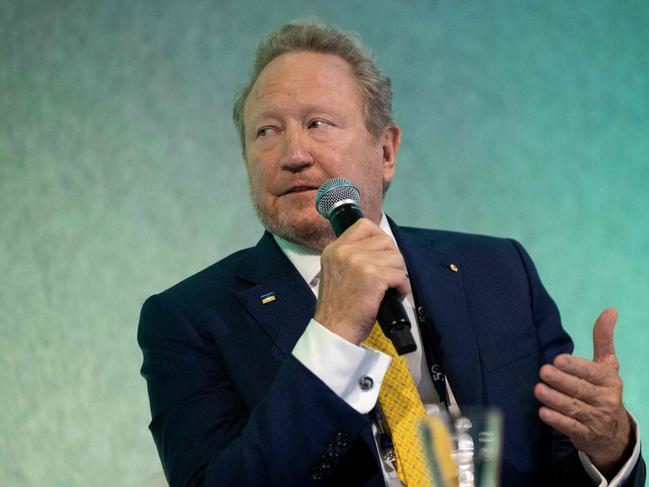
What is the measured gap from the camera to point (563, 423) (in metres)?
1.49

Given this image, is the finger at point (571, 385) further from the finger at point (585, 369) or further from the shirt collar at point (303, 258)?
the shirt collar at point (303, 258)

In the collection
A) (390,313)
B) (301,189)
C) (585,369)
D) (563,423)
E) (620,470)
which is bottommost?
(620,470)

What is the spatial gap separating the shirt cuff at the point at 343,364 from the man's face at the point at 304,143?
0.52m

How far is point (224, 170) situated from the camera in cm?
287

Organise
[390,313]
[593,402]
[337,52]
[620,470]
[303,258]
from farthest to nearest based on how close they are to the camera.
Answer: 1. [337,52]
2. [303,258]
3. [620,470]
4. [593,402]
5. [390,313]

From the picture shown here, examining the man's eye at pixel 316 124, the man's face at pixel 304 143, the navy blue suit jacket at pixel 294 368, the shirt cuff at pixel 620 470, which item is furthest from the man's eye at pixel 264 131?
the shirt cuff at pixel 620 470

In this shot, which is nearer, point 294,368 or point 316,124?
point 294,368

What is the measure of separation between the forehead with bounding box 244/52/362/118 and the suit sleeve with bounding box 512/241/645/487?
0.68 m

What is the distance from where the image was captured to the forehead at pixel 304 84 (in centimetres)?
194

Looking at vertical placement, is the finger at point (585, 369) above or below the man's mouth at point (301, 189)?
below

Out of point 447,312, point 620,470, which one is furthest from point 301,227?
point 620,470

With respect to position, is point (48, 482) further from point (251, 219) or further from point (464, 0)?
point (464, 0)

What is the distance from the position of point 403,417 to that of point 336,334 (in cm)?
31

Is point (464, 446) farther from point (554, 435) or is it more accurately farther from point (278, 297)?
point (278, 297)
